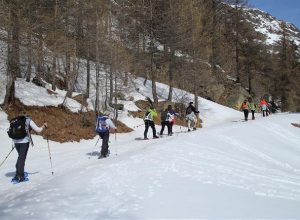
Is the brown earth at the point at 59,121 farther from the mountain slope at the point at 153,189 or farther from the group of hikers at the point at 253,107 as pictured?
the group of hikers at the point at 253,107

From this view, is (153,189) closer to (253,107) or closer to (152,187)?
(152,187)

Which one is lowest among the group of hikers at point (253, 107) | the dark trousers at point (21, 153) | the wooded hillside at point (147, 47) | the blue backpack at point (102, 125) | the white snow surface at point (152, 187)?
the white snow surface at point (152, 187)

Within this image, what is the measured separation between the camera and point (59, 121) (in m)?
23.2

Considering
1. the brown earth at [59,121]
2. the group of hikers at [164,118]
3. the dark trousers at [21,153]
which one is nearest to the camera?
the dark trousers at [21,153]

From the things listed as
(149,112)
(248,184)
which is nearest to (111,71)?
(149,112)

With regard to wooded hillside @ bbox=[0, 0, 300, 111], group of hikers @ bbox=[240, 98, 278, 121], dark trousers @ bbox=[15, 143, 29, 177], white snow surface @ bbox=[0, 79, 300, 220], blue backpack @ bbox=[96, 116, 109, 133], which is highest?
wooded hillside @ bbox=[0, 0, 300, 111]

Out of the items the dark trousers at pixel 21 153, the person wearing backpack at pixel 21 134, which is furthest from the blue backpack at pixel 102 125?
the dark trousers at pixel 21 153

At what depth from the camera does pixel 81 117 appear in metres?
25.3

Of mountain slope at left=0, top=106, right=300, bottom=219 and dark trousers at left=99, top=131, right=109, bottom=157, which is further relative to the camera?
dark trousers at left=99, top=131, right=109, bottom=157

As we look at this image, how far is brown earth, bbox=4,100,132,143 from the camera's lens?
21702mm

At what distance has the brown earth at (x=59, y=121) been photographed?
21.7 meters

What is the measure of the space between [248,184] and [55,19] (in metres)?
18.3

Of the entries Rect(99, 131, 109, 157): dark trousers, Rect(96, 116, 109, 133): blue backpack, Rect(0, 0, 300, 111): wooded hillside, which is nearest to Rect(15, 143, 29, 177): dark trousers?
Rect(96, 116, 109, 133): blue backpack

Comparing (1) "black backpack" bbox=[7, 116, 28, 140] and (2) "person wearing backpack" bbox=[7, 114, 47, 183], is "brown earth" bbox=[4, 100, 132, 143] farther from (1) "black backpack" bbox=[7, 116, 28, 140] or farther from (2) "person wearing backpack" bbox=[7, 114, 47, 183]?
(1) "black backpack" bbox=[7, 116, 28, 140]
